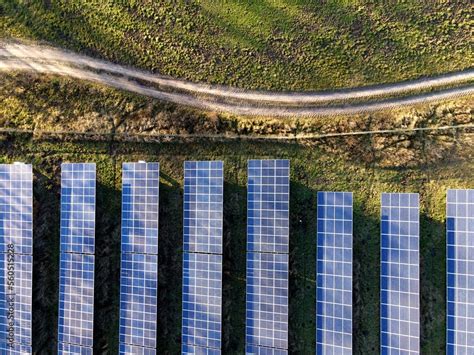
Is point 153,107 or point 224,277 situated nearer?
point 224,277

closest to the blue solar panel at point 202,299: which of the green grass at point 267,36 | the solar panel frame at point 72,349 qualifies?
the solar panel frame at point 72,349

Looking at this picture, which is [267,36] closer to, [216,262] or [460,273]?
[216,262]

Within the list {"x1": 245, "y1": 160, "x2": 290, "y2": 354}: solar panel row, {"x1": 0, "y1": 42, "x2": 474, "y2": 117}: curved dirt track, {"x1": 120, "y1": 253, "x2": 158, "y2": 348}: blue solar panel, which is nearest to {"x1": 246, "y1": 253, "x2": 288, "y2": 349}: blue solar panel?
{"x1": 245, "y1": 160, "x2": 290, "y2": 354}: solar panel row

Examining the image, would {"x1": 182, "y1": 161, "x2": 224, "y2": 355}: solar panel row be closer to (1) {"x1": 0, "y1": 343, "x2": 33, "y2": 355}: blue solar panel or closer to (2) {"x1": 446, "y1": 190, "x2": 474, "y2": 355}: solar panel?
(1) {"x1": 0, "y1": 343, "x2": 33, "y2": 355}: blue solar panel

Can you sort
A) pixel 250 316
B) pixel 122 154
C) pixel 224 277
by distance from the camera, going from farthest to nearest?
pixel 122 154 → pixel 224 277 → pixel 250 316

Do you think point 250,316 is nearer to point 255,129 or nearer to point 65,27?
point 255,129

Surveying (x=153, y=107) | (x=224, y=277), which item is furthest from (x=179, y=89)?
(x=224, y=277)
